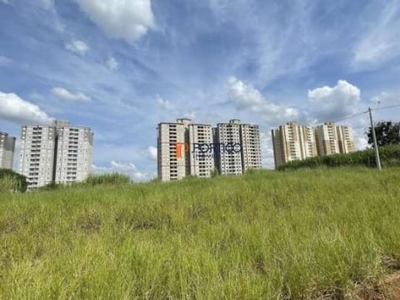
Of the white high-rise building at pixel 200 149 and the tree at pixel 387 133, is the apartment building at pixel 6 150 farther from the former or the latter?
the tree at pixel 387 133

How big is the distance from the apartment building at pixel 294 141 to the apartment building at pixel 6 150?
148 ft

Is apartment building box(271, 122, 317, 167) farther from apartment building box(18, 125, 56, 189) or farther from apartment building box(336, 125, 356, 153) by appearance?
apartment building box(18, 125, 56, 189)

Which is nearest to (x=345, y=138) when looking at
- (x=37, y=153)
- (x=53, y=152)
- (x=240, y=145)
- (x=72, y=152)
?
(x=240, y=145)

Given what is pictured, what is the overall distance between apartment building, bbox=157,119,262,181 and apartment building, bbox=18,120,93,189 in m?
13.6

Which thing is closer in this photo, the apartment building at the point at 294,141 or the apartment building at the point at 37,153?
the apartment building at the point at 294,141

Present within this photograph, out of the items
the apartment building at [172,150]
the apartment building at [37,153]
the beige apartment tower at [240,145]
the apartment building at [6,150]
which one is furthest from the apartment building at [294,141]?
the apartment building at [6,150]

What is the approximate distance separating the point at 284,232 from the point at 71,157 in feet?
159

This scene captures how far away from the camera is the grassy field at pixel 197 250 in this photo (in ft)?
7.79

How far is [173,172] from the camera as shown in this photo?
138 ft

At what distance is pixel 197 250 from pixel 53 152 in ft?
167

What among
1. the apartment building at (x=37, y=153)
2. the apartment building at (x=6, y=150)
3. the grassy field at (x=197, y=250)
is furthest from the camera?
the apartment building at (x=6, y=150)

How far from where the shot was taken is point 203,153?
126ft

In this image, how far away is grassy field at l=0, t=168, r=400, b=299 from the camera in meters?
2.38

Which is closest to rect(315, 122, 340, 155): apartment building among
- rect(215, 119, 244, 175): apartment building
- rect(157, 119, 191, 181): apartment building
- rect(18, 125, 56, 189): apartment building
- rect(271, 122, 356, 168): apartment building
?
rect(271, 122, 356, 168): apartment building
